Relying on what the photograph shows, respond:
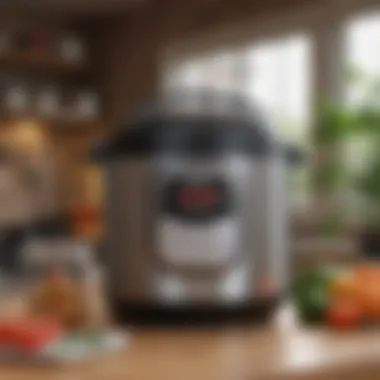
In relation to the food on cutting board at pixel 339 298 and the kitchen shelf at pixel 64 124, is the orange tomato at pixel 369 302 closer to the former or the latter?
the food on cutting board at pixel 339 298

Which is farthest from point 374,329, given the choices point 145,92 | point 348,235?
point 145,92

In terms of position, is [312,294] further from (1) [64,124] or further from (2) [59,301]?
(1) [64,124]

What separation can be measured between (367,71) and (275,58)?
140 centimetres

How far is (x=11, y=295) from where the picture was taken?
5.59 feet

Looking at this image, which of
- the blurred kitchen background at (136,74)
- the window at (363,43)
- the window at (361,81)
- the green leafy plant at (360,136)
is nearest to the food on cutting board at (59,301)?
the green leafy plant at (360,136)

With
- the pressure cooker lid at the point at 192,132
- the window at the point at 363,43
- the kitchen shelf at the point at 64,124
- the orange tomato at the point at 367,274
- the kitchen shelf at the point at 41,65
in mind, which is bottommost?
the orange tomato at the point at 367,274

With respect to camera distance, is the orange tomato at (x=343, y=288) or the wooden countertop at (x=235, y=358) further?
the orange tomato at (x=343, y=288)

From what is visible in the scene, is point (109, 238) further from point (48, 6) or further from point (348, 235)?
point (48, 6)

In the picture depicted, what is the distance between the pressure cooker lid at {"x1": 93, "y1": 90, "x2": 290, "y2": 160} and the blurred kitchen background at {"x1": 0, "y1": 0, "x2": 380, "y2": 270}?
6.74ft

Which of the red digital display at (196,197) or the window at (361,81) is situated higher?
the window at (361,81)

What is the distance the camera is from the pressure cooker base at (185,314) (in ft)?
4.34

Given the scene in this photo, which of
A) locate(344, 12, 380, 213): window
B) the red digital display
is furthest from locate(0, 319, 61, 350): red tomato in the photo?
locate(344, 12, 380, 213): window

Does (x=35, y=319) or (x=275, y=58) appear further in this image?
(x=275, y=58)

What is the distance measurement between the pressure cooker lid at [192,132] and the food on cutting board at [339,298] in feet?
0.65
